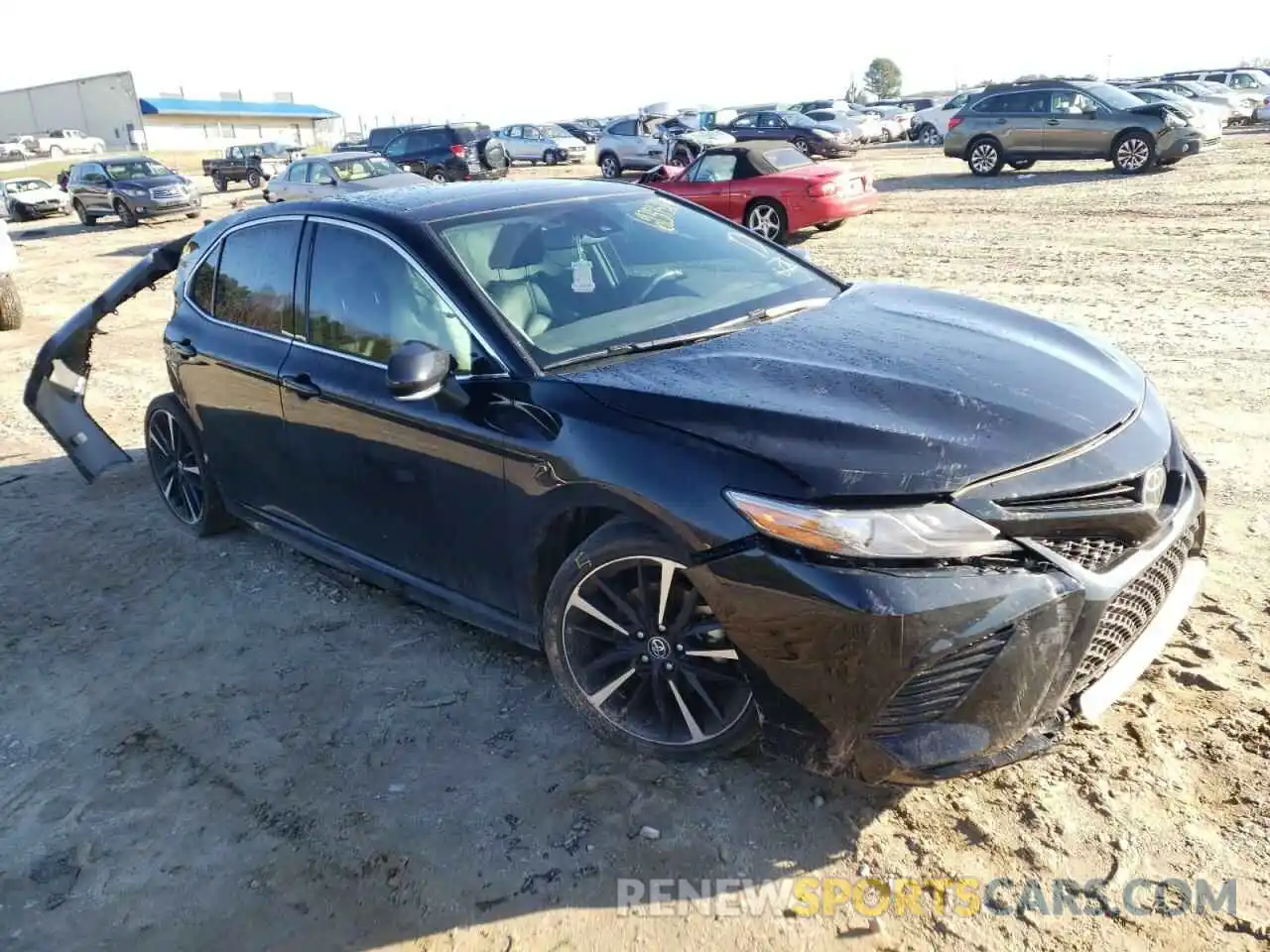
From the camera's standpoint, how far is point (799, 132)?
28516 millimetres

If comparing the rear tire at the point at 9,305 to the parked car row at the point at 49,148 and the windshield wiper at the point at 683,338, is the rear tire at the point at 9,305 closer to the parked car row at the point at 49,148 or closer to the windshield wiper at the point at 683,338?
the windshield wiper at the point at 683,338

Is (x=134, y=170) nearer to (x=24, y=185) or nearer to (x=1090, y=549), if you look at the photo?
(x=24, y=185)

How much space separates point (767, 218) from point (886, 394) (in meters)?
11.3

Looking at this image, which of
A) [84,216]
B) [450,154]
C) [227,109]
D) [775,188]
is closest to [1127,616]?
[775,188]

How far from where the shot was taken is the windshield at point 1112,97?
18.2m

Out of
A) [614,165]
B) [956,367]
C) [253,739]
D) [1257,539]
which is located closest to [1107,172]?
[614,165]

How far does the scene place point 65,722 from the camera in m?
3.58

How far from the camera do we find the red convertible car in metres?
13.2

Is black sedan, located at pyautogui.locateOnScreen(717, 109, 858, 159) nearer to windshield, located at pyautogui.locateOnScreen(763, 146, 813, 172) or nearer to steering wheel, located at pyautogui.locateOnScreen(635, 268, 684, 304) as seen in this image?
windshield, located at pyautogui.locateOnScreen(763, 146, 813, 172)

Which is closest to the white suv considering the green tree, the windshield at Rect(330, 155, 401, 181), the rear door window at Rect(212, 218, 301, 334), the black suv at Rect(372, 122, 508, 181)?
→ the black suv at Rect(372, 122, 508, 181)

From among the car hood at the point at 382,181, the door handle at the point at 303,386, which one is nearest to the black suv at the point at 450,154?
the car hood at the point at 382,181

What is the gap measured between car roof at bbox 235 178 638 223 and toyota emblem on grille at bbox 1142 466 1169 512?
2.38 metres

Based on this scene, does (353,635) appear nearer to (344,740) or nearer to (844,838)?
(344,740)

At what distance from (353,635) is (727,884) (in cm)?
206
